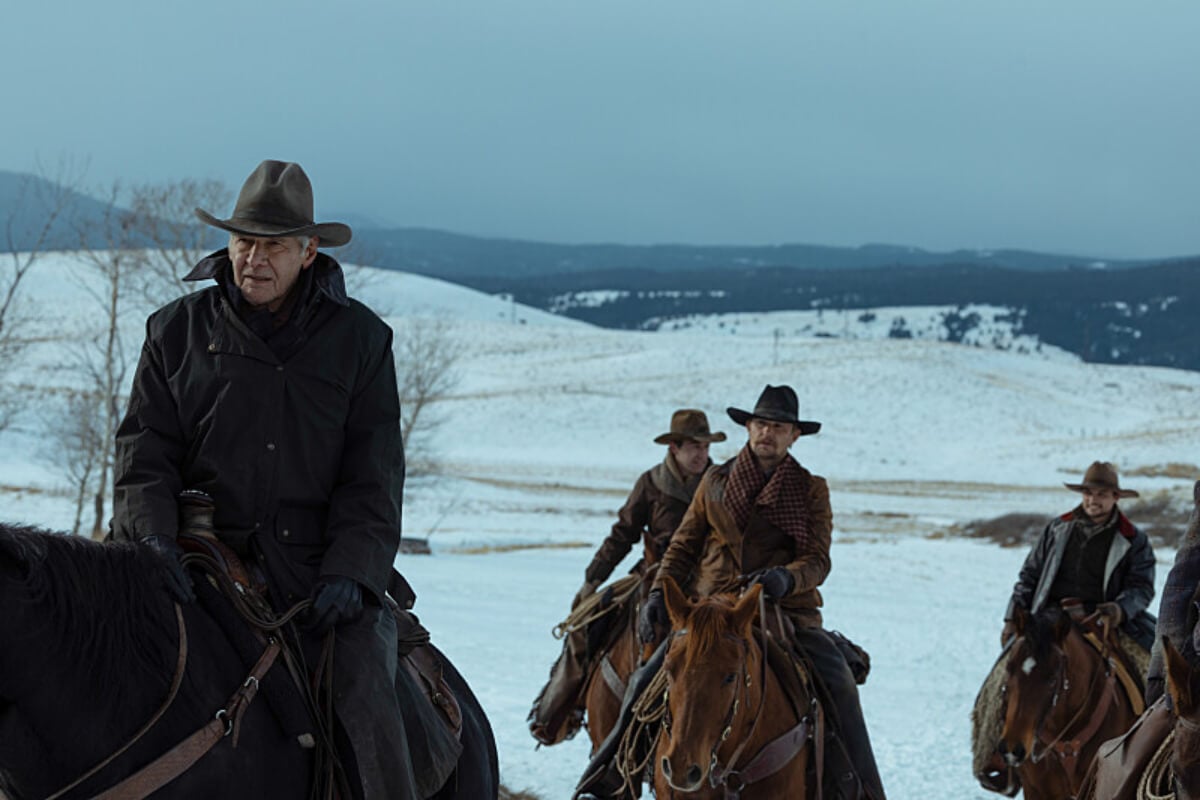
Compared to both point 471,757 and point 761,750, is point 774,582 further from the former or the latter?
point 471,757

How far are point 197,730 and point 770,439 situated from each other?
4293mm

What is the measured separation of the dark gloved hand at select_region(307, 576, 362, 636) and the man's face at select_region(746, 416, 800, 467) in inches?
139

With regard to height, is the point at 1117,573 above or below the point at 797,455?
above

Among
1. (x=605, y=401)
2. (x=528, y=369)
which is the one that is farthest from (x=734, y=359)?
(x=605, y=401)

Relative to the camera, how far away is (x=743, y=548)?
7.02m

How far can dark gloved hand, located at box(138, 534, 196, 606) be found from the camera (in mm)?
3457

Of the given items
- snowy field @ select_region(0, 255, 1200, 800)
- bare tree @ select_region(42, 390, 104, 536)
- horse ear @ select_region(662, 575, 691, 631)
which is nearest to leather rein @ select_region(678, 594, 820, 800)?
horse ear @ select_region(662, 575, 691, 631)

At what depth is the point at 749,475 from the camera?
23.1 ft

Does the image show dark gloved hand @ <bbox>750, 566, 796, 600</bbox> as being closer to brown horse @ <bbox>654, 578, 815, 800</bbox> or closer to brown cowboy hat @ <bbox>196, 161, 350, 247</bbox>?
brown horse @ <bbox>654, 578, 815, 800</bbox>

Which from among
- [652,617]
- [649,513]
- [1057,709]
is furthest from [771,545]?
[1057,709]

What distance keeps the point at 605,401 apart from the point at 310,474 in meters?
61.2

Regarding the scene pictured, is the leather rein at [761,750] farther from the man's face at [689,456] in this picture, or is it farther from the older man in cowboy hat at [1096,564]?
the man's face at [689,456]

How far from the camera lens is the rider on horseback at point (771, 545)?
6688mm

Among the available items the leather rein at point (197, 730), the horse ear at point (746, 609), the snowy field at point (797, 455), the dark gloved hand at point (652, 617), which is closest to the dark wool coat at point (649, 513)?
the snowy field at point (797, 455)
